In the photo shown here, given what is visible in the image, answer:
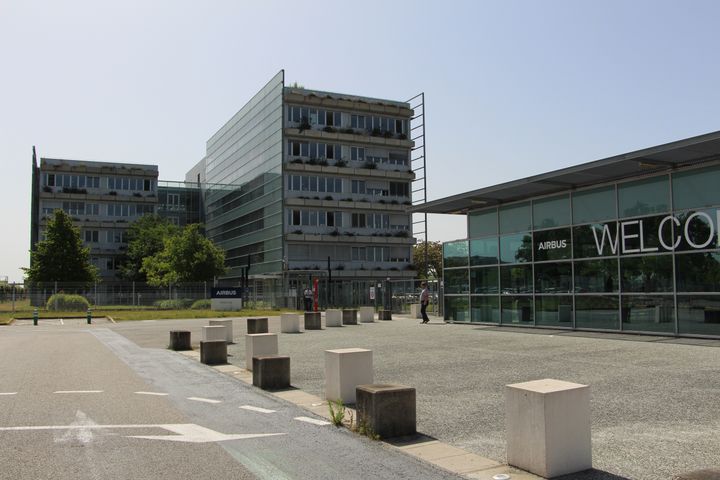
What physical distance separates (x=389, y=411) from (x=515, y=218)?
18644 mm

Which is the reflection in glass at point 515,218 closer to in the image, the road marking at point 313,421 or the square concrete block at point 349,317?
the square concrete block at point 349,317

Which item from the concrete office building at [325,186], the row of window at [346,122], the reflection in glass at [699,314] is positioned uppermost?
the row of window at [346,122]

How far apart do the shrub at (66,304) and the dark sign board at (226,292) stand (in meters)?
8.61

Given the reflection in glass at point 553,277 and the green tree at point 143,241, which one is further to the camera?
the green tree at point 143,241

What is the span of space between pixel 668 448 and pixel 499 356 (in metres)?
8.41

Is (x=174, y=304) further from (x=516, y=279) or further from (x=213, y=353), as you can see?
(x=213, y=353)

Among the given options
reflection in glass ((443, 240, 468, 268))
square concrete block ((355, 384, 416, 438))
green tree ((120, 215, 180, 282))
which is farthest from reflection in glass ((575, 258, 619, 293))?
green tree ((120, 215, 180, 282))

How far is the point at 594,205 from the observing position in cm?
2142

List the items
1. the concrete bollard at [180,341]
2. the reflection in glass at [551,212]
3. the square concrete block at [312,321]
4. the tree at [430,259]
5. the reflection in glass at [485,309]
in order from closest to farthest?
the concrete bollard at [180,341] → the reflection in glass at [551,212] → the reflection in glass at [485,309] → the square concrete block at [312,321] → the tree at [430,259]

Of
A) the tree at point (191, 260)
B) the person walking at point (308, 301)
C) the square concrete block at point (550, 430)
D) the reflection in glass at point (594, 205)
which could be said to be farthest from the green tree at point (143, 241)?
the square concrete block at point (550, 430)

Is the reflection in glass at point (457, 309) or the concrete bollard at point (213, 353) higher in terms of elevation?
the reflection in glass at point (457, 309)

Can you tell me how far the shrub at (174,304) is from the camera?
5038 centimetres

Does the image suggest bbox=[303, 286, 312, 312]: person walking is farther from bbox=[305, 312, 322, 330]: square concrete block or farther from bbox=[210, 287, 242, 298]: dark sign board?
bbox=[305, 312, 322, 330]: square concrete block

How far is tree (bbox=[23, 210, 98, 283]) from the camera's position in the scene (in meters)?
57.8
